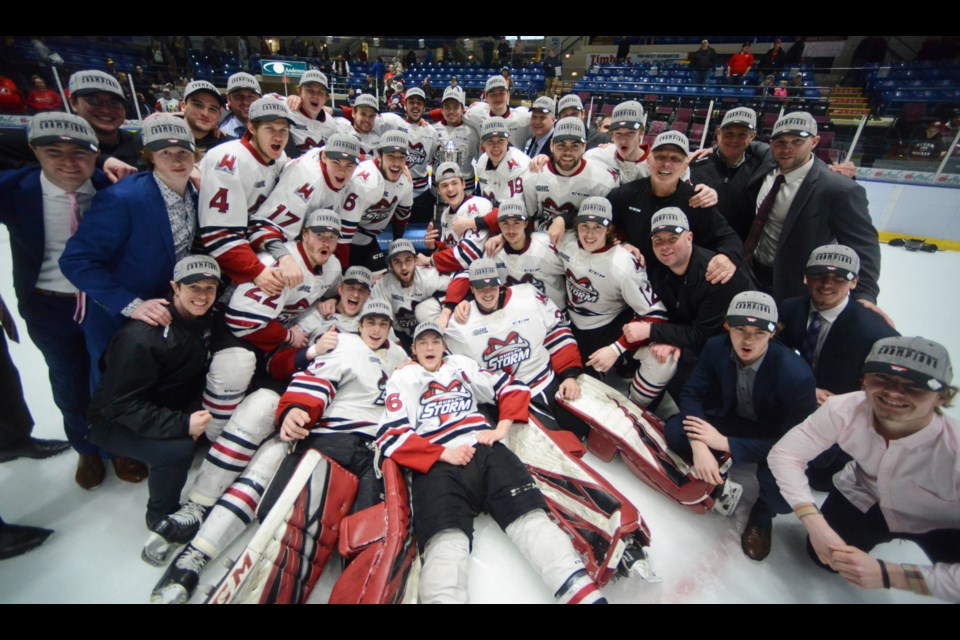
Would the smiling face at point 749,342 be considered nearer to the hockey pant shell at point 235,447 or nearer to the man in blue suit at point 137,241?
the hockey pant shell at point 235,447

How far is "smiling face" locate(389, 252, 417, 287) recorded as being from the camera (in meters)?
2.81

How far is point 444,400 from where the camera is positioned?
6.70 feet

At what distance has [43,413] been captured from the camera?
2.38 m

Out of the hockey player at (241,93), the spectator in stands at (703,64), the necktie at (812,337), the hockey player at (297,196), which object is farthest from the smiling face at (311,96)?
the spectator in stands at (703,64)

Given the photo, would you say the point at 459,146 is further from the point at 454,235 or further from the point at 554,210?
the point at 554,210

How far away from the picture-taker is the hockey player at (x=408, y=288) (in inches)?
111

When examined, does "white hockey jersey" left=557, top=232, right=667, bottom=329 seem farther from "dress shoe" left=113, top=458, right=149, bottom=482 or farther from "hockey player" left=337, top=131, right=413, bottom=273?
"dress shoe" left=113, top=458, right=149, bottom=482

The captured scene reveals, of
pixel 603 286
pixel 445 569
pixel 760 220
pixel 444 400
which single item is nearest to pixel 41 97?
pixel 444 400

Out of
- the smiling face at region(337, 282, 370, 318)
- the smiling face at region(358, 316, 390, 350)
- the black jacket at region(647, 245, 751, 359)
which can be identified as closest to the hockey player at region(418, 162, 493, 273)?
the smiling face at region(337, 282, 370, 318)

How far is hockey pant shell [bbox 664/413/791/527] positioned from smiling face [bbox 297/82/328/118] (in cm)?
358

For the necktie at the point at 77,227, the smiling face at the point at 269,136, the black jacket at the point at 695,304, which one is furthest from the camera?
the black jacket at the point at 695,304

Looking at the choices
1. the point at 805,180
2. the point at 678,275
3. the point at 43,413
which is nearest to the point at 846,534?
the point at 678,275

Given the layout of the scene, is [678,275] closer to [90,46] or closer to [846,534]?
[846,534]
